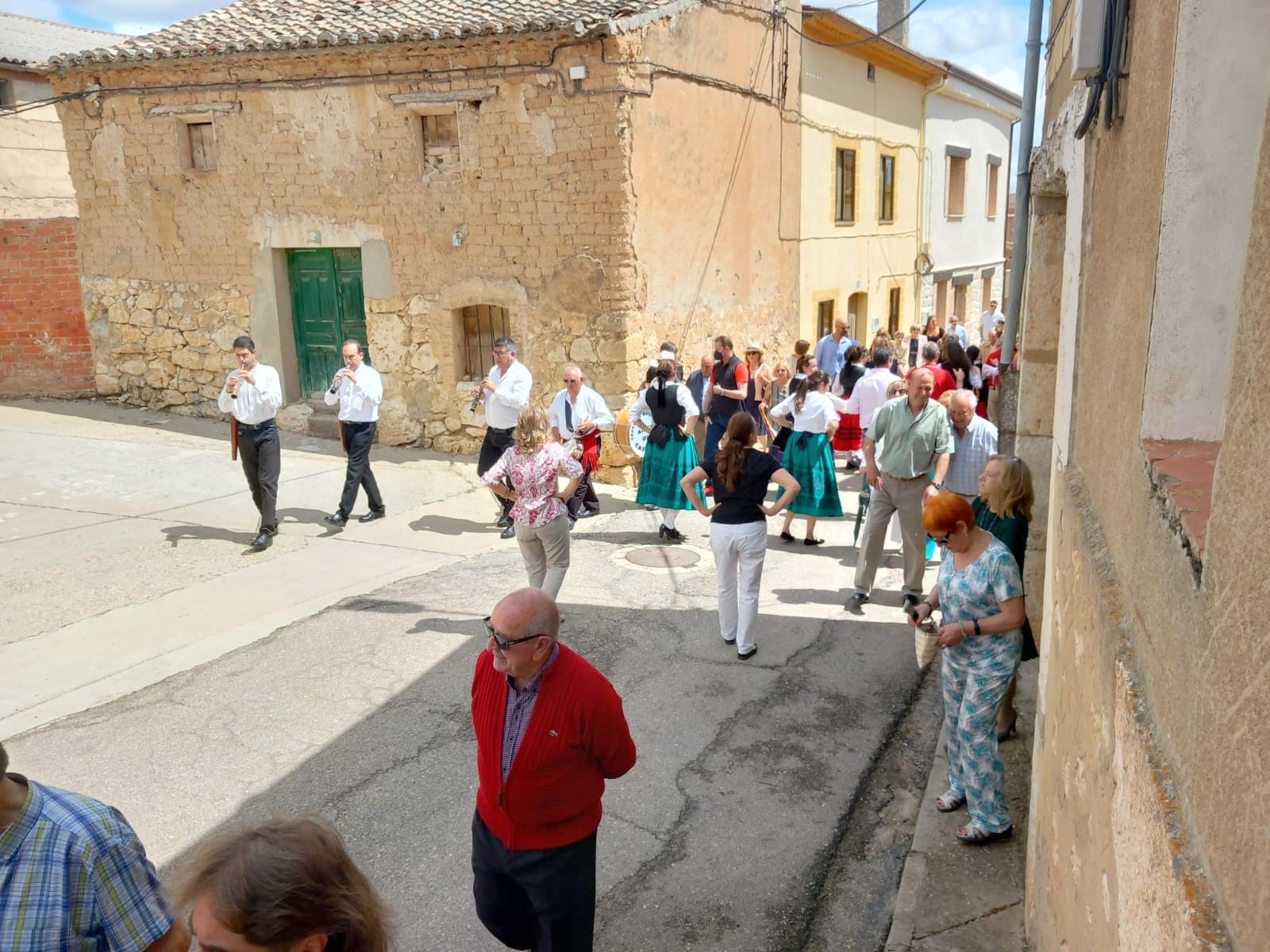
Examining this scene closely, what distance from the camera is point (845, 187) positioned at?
1830cm

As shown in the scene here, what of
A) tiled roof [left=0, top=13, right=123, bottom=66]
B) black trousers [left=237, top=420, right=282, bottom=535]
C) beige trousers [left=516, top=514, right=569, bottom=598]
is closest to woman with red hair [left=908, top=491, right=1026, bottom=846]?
beige trousers [left=516, top=514, right=569, bottom=598]

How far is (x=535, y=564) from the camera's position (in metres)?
6.71

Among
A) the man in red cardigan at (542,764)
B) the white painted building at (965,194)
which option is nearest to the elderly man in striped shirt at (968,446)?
the man in red cardigan at (542,764)

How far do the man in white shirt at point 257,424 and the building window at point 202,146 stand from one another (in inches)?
219

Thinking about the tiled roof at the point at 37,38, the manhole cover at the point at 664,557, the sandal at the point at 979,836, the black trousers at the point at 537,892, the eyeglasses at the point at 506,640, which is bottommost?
A: the sandal at the point at 979,836

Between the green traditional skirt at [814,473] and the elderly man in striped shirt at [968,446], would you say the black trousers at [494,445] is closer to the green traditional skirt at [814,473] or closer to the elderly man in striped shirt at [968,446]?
the green traditional skirt at [814,473]

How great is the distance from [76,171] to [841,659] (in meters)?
12.6

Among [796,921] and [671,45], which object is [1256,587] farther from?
[671,45]

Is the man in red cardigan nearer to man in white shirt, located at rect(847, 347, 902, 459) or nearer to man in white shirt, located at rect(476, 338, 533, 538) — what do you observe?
man in white shirt, located at rect(476, 338, 533, 538)

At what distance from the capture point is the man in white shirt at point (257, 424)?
8656mm

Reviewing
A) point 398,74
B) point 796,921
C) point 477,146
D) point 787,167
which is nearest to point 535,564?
point 796,921

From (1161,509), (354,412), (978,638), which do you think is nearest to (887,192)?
(354,412)

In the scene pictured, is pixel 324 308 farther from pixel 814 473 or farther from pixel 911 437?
pixel 911 437

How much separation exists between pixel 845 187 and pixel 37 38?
54.3ft
